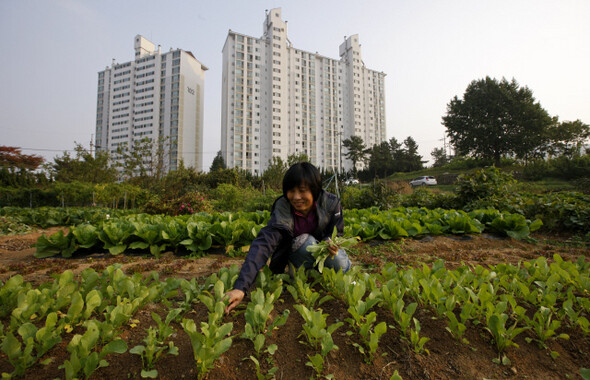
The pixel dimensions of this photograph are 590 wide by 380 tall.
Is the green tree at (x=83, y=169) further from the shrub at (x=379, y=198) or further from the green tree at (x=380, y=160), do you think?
the green tree at (x=380, y=160)

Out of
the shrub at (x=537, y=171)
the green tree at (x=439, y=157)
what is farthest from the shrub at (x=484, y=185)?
the green tree at (x=439, y=157)

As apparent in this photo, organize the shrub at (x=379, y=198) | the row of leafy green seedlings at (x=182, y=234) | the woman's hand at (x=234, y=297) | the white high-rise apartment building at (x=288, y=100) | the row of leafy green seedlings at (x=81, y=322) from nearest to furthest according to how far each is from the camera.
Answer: the row of leafy green seedlings at (x=81, y=322)
the woman's hand at (x=234, y=297)
the row of leafy green seedlings at (x=182, y=234)
the shrub at (x=379, y=198)
the white high-rise apartment building at (x=288, y=100)

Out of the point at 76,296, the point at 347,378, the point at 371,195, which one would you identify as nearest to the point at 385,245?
the point at 347,378

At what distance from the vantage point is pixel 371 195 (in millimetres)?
8500

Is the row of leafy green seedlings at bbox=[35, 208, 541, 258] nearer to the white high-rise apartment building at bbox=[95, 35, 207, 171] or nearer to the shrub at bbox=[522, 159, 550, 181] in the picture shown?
the shrub at bbox=[522, 159, 550, 181]

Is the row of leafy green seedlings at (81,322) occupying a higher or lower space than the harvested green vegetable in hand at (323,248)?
lower

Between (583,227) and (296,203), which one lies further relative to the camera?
(583,227)

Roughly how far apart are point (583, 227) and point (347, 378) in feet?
19.8

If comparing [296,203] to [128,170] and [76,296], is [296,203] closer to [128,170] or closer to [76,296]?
[76,296]

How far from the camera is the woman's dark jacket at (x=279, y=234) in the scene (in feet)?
5.86

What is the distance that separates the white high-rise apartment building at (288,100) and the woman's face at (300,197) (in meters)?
48.4

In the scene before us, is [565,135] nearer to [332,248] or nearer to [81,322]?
[332,248]

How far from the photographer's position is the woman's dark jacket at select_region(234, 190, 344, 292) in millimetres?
1787

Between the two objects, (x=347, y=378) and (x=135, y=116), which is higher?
(x=135, y=116)
